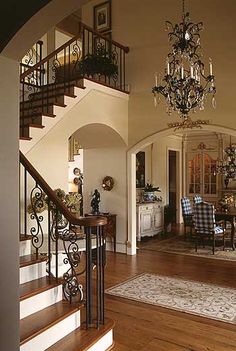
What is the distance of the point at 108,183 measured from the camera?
7.40m

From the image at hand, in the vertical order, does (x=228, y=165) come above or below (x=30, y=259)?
above

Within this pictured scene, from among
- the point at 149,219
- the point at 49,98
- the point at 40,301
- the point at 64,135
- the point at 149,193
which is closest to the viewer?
the point at 40,301

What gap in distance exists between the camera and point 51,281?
3188 mm

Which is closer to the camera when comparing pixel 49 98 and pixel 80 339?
pixel 80 339

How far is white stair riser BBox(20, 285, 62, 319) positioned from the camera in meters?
2.81

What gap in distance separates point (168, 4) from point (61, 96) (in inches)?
130

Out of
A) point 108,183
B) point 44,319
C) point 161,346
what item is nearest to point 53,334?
point 44,319

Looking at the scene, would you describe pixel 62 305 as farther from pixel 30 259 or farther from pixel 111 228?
pixel 111 228

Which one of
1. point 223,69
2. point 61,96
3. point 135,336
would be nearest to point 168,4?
point 223,69

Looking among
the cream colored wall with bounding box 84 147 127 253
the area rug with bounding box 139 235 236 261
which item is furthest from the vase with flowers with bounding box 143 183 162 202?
the cream colored wall with bounding box 84 147 127 253

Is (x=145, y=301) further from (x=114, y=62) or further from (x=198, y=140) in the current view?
(x=198, y=140)

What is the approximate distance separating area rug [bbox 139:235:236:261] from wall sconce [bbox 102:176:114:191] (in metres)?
1.60

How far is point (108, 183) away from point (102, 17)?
395 centimetres

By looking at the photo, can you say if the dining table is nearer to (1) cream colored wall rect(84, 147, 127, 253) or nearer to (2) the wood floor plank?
(1) cream colored wall rect(84, 147, 127, 253)
